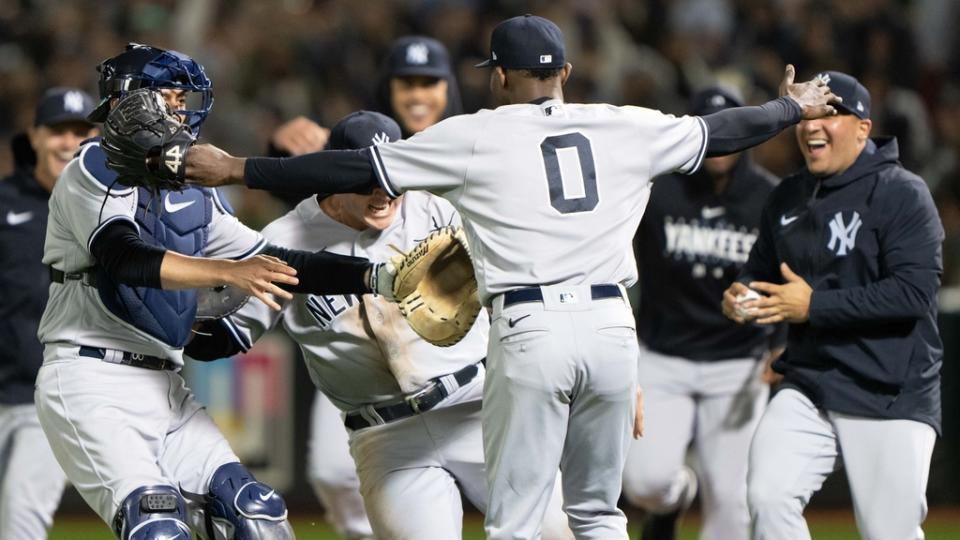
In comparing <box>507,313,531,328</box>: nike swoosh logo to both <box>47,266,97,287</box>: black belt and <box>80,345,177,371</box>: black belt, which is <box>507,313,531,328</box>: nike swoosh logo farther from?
<box>47,266,97,287</box>: black belt

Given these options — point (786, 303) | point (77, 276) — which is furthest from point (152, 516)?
point (786, 303)

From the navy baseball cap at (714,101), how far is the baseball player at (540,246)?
2661mm

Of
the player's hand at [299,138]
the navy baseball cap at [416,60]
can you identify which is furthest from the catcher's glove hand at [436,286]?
the navy baseball cap at [416,60]

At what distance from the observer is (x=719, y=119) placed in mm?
5402

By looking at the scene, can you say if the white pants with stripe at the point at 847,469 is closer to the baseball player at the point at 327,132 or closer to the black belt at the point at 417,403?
the black belt at the point at 417,403

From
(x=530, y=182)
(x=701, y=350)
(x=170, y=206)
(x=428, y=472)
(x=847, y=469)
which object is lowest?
(x=701, y=350)

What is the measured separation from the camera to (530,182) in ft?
16.6

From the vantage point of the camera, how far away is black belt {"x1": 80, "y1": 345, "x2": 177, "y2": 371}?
5188 millimetres

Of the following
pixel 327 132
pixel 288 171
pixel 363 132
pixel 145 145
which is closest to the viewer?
pixel 145 145

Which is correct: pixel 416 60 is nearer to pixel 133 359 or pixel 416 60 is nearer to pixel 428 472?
pixel 428 472

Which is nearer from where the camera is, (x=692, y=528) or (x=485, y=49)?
(x=692, y=528)

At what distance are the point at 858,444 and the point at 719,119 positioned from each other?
162 centimetres

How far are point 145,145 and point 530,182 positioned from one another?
1.25 m

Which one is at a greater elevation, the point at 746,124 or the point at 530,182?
the point at 746,124
